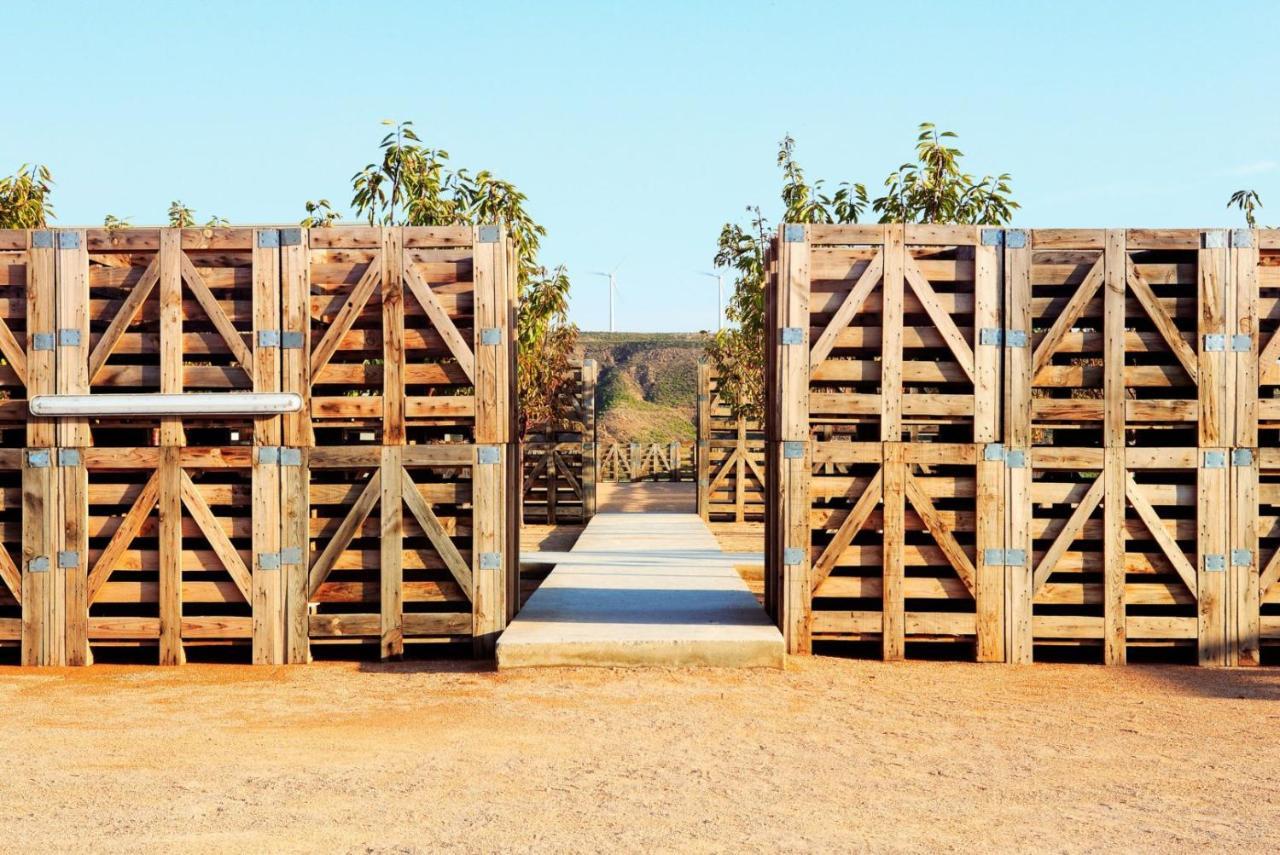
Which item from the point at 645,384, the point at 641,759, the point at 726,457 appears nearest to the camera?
the point at 641,759

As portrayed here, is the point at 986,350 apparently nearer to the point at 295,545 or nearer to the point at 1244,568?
the point at 1244,568

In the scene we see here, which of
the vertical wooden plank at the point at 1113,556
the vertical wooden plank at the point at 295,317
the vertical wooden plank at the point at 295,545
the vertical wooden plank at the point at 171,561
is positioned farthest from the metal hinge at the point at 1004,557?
the vertical wooden plank at the point at 171,561

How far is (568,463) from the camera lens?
81.9 feet

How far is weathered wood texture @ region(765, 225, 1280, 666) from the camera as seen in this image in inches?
382

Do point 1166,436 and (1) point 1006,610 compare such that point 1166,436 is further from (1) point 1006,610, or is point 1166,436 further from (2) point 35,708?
(2) point 35,708

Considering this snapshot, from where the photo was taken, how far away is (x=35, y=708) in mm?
8305

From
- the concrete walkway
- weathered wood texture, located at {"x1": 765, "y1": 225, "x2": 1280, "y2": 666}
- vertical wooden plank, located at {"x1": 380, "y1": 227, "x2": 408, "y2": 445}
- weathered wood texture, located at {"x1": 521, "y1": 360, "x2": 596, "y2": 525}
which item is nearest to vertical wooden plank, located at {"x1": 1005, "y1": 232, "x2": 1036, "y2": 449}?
weathered wood texture, located at {"x1": 765, "y1": 225, "x2": 1280, "y2": 666}

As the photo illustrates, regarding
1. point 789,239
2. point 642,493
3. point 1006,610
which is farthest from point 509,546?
point 642,493

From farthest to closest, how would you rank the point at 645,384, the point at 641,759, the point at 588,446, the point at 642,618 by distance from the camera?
the point at 645,384 → the point at 588,446 → the point at 642,618 → the point at 641,759

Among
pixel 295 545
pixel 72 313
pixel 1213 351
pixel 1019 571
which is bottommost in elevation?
pixel 1019 571

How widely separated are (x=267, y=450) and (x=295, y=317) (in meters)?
1.05

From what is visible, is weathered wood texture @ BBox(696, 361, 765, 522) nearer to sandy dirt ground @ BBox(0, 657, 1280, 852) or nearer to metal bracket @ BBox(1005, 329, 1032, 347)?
metal bracket @ BBox(1005, 329, 1032, 347)

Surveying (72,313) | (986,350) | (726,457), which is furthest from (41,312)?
(726,457)

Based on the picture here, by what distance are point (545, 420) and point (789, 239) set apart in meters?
15.8
